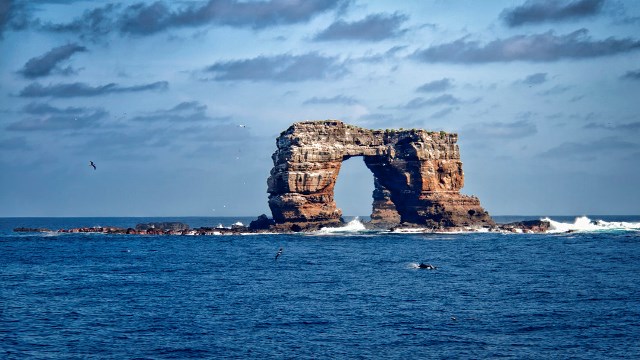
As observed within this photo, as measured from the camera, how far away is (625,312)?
47.3m

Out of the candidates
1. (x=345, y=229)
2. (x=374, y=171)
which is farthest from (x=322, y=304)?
(x=374, y=171)

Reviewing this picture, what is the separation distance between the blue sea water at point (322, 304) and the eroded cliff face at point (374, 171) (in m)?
28.1

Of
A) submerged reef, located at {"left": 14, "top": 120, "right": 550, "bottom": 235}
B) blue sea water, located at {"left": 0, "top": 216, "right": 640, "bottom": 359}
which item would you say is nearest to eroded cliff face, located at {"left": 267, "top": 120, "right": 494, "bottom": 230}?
submerged reef, located at {"left": 14, "top": 120, "right": 550, "bottom": 235}

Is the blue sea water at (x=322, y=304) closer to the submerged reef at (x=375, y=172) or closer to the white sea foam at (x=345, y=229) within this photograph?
the submerged reef at (x=375, y=172)

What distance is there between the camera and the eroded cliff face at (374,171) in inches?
4771

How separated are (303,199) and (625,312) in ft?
252

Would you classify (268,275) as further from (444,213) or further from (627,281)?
(444,213)

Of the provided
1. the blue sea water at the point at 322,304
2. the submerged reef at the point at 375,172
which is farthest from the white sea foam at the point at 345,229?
the blue sea water at the point at 322,304

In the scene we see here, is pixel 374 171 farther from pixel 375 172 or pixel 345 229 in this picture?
pixel 345 229

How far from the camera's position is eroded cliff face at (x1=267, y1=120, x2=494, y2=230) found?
12119 cm

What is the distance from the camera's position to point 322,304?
51.3 m

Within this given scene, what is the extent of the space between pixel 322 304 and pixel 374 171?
8377cm

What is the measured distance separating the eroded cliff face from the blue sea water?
28.1 metres

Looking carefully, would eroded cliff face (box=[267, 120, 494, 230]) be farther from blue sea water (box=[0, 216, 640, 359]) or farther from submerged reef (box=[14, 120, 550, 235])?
blue sea water (box=[0, 216, 640, 359])
